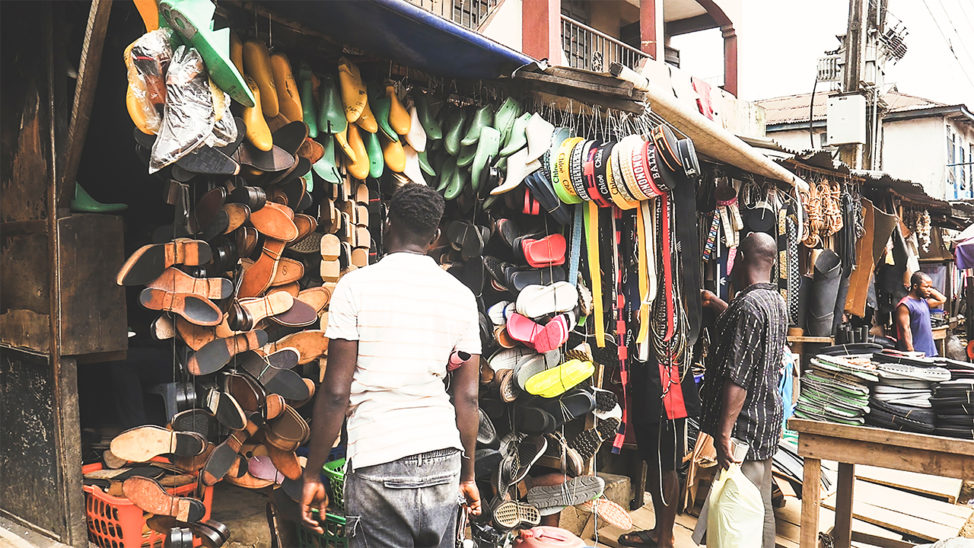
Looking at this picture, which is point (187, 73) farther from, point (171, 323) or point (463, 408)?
point (463, 408)

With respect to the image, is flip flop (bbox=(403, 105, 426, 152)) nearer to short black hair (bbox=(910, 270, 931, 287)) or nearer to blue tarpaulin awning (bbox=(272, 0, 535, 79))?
blue tarpaulin awning (bbox=(272, 0, 535, 79))

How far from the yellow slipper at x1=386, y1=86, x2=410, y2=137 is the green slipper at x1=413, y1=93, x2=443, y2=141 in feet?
0.53

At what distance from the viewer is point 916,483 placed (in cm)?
567

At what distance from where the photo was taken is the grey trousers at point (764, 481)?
11.7 feet

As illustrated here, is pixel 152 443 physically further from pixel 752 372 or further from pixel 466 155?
pixel 752 372

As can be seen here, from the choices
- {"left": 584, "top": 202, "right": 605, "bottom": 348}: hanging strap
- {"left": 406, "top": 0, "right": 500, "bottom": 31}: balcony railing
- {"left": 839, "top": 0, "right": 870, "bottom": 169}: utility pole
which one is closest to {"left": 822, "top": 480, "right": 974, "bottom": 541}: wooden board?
{"left": 584, "top": 202, "right": 605, "bottom": 348}: hanging strap

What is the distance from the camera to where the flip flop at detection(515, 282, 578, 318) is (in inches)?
130

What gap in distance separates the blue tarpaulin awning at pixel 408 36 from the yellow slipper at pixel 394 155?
15.0 inches

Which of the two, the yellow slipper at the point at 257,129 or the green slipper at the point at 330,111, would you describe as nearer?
the yellow slipper at the point at 257,129

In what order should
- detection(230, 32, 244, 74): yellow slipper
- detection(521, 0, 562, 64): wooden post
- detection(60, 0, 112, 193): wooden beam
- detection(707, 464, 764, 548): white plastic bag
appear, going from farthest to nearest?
1. detection(521, 0, 562, 64): wooden post
2. detection(707, 464, 764, 548): white plastic bag
3. detection(230, 32, 244, 74): yellow slipper
4. detection(60, 0, 112, 193): wooden beam

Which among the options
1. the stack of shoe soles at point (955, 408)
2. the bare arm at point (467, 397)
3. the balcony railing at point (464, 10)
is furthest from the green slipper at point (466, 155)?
the balcony railing at point (464, 10)

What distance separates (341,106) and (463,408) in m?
1.34

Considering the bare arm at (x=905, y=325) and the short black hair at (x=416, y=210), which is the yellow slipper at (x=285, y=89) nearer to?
the short black hair at (x=416, y=210)

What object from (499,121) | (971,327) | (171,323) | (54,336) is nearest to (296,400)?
(171,323)
